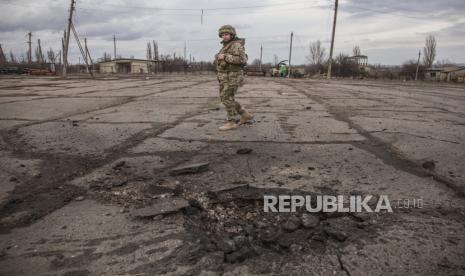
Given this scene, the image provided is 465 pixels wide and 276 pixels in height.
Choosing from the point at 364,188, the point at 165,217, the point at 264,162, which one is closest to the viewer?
the point at 165,217

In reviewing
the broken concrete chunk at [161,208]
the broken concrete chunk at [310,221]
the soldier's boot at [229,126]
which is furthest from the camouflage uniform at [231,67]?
the broken concrete chunk at [310,221]

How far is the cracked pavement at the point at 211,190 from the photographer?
1551mm

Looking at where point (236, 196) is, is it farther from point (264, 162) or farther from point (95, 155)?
point (95, 155)

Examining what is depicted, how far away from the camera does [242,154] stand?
10.7 ft

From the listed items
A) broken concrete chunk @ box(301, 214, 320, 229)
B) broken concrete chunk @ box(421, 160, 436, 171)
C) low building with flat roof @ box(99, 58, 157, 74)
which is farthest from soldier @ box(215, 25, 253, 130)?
low building with flat roof @ box(99, 58, 157, 74)

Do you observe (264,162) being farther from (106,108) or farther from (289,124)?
(106,108)

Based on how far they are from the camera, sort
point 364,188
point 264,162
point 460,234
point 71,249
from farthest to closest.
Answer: point 264,162
point 364,188
point 460,234
point 71,249

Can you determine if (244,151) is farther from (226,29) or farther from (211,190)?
(226,29)

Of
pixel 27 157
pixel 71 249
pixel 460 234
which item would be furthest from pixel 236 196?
pixel 27 157

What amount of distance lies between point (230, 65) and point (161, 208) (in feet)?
9.54

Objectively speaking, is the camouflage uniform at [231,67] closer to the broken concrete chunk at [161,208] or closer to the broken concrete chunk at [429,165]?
the broken concrete chunk at [429,165]

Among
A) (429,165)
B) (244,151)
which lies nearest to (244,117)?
(244,151)

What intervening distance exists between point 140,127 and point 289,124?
2161 millimetres

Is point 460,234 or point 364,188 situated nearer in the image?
point 460,234
